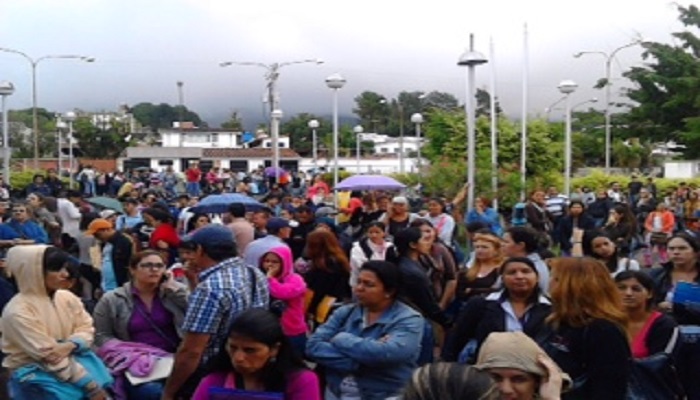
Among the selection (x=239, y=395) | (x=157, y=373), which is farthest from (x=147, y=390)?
(x=239, y=395)

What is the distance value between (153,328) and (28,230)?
270 inches

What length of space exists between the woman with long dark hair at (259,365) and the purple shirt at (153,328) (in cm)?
174

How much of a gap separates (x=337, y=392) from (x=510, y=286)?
1141 mm

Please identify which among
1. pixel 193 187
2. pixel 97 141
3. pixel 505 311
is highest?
pixel 97 141

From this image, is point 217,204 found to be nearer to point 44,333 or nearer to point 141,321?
point 141,321

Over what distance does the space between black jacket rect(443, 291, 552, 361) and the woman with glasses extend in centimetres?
178

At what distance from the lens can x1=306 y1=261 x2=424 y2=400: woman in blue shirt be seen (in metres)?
4.92

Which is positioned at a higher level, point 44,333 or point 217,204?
point 217,204

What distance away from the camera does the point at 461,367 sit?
2.71 meters

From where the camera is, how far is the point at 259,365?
4.06m

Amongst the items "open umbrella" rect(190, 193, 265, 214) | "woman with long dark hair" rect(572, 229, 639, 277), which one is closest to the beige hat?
"woman with long dark hair" rect(572, 229, 639, 277)

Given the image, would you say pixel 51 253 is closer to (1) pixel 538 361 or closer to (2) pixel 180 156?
(1) pixel 538 361

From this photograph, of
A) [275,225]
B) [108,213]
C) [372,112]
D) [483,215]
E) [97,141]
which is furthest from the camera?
[372,112]

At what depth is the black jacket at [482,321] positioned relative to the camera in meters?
5.06
